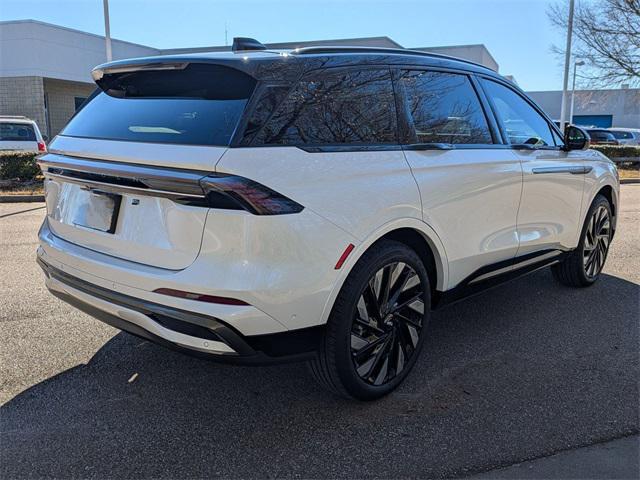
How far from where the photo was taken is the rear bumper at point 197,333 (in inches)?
96.0

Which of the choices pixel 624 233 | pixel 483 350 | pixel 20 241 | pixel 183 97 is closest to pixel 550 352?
pixel 483 350

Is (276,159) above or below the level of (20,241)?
above

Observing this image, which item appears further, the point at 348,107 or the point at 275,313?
the point at 348,107

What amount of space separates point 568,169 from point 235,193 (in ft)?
10.7

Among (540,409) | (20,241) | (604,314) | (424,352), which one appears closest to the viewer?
(540,409)

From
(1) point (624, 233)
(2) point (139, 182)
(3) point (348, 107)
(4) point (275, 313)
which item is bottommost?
(1) point (624, 233)

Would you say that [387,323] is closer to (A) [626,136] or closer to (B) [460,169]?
(B) [460,169]

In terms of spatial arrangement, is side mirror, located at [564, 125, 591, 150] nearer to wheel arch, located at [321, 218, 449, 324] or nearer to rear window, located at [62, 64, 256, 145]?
wheel arch, located at [321, 218, 449, 324]

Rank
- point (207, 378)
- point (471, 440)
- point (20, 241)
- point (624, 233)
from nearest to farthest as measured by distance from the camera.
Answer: point (471, 440), point (207, 378), point (20, 241), point (624, 233)

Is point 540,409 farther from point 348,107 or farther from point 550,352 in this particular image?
point 348,107

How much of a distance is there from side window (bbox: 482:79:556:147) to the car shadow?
1490 mm

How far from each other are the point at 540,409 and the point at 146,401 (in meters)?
2.11

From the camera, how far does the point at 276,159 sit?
2475 mm

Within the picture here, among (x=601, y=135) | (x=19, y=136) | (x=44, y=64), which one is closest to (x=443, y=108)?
(x=19, y=136)
